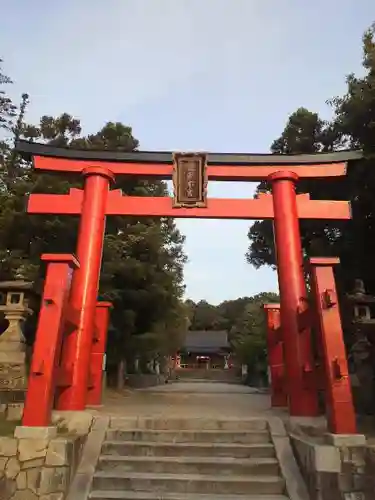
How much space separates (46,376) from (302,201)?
5.53 metres

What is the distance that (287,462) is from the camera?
17.7 ft

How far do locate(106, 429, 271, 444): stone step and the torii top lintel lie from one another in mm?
4783

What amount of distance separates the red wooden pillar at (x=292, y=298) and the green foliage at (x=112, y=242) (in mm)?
3854

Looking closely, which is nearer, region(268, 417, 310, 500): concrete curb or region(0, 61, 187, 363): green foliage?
region(268, 417, 310, 500): concrete curb

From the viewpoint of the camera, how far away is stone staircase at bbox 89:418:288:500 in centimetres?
507

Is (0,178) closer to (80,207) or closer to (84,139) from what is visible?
(84,139)

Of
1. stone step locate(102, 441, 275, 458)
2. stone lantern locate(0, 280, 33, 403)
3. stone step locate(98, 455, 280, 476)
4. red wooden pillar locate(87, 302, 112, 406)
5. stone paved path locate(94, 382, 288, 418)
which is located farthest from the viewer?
stone lantern locate(0, 280, 33, 403)

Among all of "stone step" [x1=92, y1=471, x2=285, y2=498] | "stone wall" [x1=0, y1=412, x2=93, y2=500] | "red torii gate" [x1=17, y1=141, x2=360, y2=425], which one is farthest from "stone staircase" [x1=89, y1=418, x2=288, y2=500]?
"red torii gate" [x1=17, y1=141, x2=360, y2=425]

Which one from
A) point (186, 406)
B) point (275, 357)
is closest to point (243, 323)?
point (186, 406)

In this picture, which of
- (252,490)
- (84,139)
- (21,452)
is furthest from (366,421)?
(84,139)

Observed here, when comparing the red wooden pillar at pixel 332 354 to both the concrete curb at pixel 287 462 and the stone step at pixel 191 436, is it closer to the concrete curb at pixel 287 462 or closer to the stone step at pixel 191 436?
the concrete curb at pixel 287 462

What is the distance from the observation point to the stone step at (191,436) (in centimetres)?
596

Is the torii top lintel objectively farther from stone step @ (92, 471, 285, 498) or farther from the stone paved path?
stone step @ (92, 471, 285, 498)

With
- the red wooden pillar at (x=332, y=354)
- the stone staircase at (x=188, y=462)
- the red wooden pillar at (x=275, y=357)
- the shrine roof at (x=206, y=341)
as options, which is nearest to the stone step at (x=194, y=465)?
the stone staircase at (x=188, y=462)
